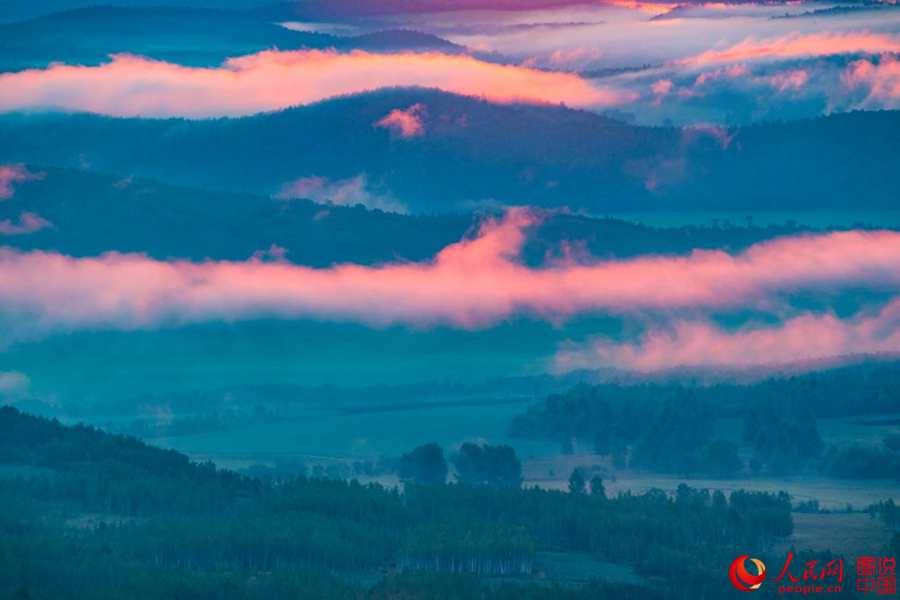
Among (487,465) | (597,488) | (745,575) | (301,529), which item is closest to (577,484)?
(597,488)

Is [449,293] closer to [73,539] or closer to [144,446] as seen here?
[144,446]

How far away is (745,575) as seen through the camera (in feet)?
316

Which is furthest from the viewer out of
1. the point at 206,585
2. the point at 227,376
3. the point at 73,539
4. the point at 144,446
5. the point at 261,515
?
the point at 227,376

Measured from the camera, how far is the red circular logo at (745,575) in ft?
312

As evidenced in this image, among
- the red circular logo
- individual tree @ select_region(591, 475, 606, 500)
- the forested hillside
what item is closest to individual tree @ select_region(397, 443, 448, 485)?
individual tree @ select_region(591, 475, 606, 500)

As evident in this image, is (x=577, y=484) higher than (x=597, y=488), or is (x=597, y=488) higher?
(x=577, y=484)

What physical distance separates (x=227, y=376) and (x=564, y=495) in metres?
65.0

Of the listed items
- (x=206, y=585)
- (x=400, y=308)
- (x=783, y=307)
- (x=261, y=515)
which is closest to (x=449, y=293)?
(x=400, y=308)

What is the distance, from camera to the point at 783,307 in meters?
192

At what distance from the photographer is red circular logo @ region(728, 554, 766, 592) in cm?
9506

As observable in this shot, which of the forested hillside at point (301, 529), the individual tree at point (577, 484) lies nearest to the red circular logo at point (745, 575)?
the forested hillside at point (301, 529)

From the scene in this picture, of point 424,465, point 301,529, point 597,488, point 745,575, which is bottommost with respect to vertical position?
point 745,575

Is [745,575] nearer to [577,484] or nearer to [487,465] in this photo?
[577,484]

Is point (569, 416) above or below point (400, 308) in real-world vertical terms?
below
